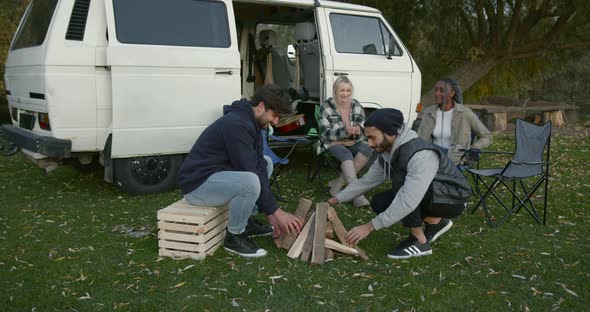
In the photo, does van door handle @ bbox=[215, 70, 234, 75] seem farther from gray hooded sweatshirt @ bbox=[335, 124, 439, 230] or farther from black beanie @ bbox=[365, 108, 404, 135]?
gray hooded sweatshirt @ bbox=[335, 124, 439, 230]

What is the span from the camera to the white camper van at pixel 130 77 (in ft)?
15.0

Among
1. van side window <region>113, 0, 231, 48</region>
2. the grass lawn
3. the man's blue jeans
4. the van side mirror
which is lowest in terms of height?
the grass lawn

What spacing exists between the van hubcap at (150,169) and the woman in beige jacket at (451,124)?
2.57 meters

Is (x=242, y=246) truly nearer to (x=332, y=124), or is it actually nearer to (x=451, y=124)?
(x=332, y=124)

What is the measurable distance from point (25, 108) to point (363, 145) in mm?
3253

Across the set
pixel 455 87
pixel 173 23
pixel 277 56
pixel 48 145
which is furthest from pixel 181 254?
pixel 277 56

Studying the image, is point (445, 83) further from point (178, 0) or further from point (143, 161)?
point (143, 161)

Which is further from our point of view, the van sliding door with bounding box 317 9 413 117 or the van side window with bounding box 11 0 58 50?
the van sliding door with bounding box 317 9 413 117

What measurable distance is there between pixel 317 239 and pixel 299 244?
175 mm

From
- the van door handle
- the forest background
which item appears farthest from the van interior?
the forest background

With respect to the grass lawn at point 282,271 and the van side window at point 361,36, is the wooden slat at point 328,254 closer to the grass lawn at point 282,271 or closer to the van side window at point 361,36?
the grass lawn at point 282,271

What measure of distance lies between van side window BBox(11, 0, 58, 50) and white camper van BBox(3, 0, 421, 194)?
1 cm

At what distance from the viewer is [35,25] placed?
5.02 m

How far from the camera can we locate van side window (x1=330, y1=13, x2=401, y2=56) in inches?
235
